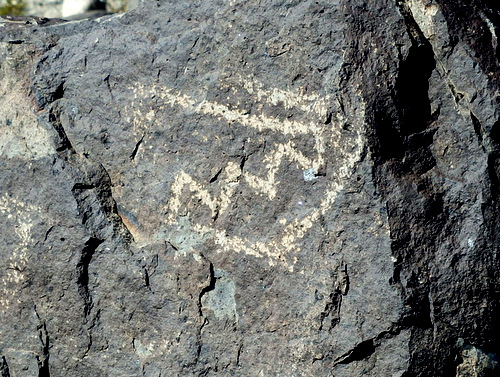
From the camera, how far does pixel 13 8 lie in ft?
9.67

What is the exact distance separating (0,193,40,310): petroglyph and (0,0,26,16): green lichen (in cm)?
153

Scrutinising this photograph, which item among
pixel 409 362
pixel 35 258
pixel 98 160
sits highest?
pixel 98 160

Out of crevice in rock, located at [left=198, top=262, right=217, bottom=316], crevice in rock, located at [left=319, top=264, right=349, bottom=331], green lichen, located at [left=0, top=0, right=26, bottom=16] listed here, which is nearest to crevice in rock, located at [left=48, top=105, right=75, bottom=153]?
crevice in rock, located at [left=198, top=262, right=217, bottom=316]

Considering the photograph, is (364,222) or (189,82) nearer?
(364,222)

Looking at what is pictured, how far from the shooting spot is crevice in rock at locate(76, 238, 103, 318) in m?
1.56

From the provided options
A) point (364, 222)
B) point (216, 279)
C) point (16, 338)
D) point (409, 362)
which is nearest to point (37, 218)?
point (16, 338)

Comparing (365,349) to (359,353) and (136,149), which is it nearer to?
(359,353)

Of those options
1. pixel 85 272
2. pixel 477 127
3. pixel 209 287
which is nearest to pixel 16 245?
pixel 85 272

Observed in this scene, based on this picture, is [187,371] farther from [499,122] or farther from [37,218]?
[499,122]

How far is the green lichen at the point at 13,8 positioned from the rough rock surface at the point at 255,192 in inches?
54.0

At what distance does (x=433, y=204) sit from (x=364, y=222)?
5.4 inches

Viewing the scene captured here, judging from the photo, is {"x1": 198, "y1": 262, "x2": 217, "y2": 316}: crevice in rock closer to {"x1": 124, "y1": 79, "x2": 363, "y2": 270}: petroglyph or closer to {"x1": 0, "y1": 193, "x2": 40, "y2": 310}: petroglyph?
{"x1": 124, "y1": 79, "x2": 363, "y2": 270}: petroglyph

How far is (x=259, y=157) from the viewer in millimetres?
1478

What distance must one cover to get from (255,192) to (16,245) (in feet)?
1.83
